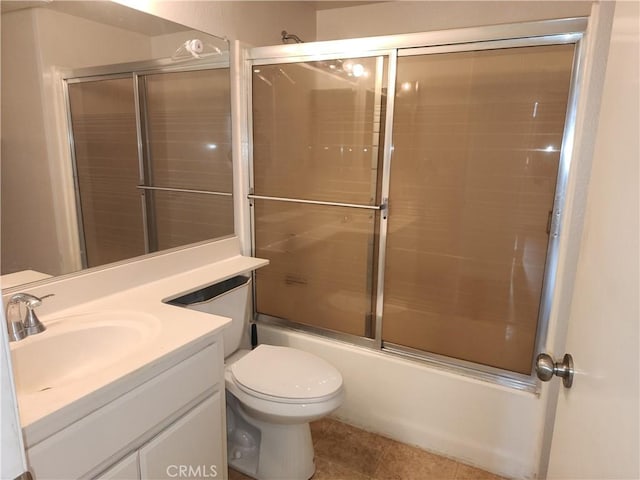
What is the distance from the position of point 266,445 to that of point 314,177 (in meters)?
1.30

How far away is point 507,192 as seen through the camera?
1.76 m

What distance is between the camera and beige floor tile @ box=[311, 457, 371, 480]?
1.79m

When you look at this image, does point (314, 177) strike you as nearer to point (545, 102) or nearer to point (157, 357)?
point (545, 102)

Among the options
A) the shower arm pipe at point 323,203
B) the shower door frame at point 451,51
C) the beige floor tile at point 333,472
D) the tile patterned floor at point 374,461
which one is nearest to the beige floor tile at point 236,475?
the tile patterned floor at point 374,461

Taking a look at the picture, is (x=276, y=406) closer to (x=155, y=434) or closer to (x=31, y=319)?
(x=155, y=434)

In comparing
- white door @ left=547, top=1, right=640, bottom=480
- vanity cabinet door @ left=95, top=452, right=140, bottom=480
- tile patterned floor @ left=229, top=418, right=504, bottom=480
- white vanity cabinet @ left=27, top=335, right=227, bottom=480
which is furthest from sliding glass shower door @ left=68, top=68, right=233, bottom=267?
white door @ left=547, top=1, right=640, bottom=480

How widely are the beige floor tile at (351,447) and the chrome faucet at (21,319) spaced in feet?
4.34

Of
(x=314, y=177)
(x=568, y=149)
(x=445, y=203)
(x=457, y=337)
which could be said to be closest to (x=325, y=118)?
(x=314, y=177)

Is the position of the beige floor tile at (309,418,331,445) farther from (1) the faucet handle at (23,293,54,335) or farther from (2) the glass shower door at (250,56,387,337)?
(1) the faucet handle at (23,293,54,335)

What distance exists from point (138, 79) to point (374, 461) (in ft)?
6.39

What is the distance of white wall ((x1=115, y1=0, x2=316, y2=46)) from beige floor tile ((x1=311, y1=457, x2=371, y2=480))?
204 centimetres

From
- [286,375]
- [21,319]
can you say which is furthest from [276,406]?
[21,319]

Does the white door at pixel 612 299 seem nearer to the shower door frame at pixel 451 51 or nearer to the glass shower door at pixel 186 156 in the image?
the shower door frame at pixel 451 51

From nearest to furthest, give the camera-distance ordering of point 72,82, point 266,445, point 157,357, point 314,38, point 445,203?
point 157,357
point 72,82
point 266,445
point 445,203
point 314,38
